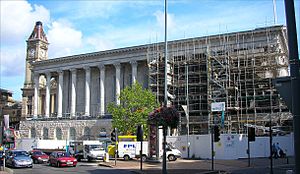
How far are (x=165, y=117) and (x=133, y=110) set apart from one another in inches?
1395

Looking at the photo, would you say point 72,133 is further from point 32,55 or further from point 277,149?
point 277,149

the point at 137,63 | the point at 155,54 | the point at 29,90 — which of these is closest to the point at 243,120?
the point at 155,54

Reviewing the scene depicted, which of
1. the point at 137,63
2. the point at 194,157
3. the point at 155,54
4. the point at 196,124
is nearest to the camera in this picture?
the point at 194,157

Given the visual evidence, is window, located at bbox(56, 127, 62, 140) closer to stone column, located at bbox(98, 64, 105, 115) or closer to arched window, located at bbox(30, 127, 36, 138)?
arched window, located at bbox(30, 127, 36, 138)

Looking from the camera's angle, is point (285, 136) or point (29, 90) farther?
point (29, 90)

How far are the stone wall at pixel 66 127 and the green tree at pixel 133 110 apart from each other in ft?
51.4

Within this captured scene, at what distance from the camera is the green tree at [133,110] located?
54281 mm

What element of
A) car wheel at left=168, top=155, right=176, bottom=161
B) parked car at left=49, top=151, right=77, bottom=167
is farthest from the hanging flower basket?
car wheel at left=168, top=155, right=176, bottom=161

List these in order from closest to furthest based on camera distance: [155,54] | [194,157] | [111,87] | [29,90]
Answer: [194,157], [155,54], [111,87], [29,90]

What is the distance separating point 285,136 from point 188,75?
20172mm

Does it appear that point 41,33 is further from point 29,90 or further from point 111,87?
point 111,87

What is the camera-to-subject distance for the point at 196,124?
199 ft

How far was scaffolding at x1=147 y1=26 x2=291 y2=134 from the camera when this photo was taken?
53.6m

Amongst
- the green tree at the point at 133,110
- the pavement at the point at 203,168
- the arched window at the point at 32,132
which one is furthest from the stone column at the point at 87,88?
the pavement at the point at 203,168
